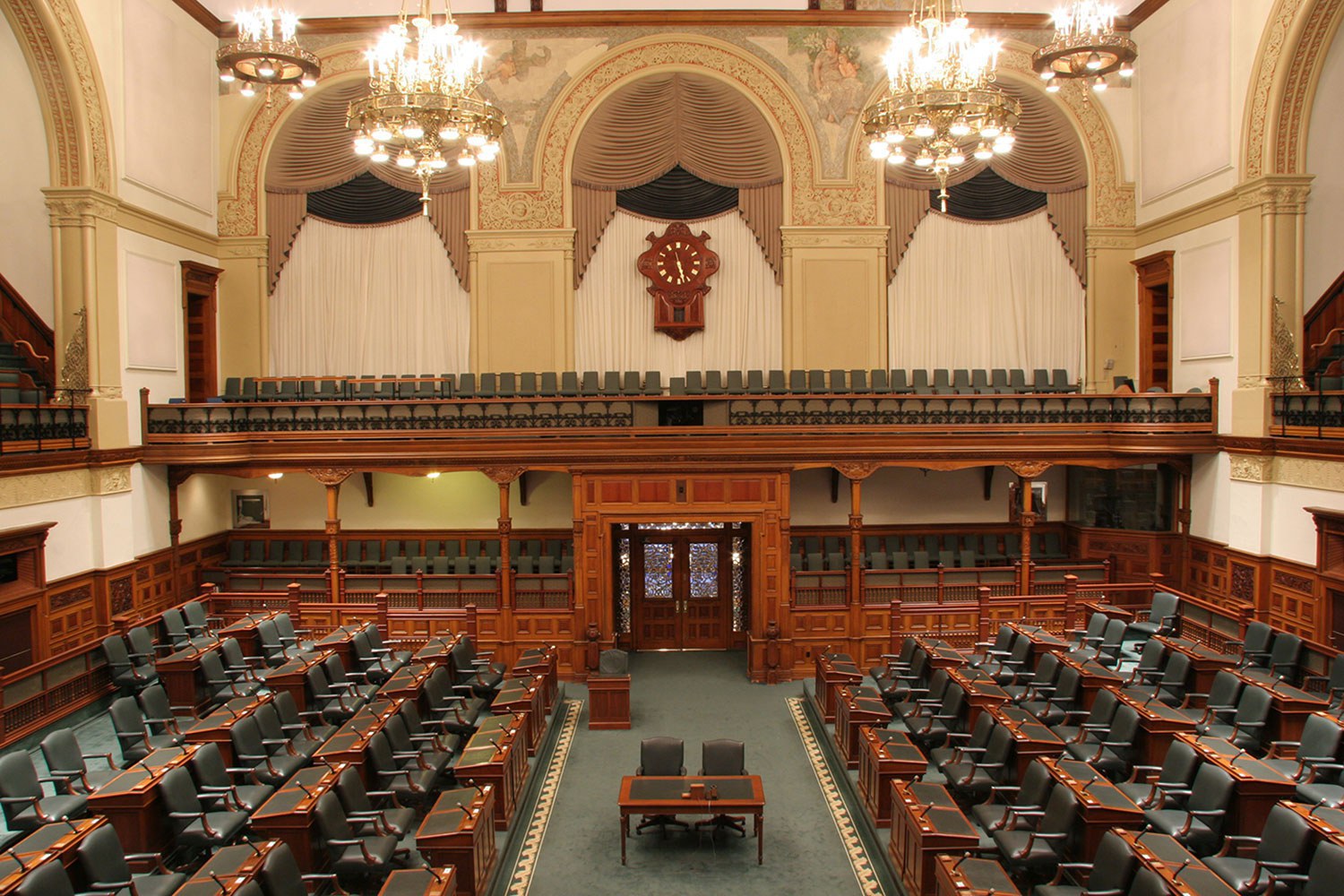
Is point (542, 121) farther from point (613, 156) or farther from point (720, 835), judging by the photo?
point (720, 835)

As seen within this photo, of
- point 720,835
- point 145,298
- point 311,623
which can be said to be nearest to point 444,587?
point 311,623

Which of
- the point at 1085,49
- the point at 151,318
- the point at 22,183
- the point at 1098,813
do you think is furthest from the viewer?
the point at 151,318

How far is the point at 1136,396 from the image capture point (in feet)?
49.9

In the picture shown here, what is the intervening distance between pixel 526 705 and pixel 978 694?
5.15 m

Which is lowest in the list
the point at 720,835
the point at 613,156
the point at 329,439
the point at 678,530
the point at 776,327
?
the point at 720,835

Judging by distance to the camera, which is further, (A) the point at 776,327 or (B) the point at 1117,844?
(A) the point at 776,327

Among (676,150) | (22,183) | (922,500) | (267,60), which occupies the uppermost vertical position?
(676,150)

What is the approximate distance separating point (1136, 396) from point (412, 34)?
1448cm

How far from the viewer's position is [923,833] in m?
7.14

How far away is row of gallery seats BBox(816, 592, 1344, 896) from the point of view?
647 cm

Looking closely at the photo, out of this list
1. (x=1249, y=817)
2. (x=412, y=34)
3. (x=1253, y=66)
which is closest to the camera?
(x=1249, y=817)

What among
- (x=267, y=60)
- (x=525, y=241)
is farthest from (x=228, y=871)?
(x=525, y=241)

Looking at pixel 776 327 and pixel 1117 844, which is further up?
pixel 776 327

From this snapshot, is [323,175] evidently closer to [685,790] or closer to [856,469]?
[856,469]
